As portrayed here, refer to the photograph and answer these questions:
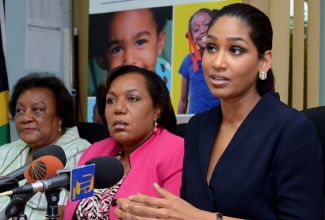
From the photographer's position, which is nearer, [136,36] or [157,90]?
[157,90]

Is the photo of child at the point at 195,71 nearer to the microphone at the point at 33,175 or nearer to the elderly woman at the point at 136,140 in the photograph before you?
the elderly woman at the point at 136,140

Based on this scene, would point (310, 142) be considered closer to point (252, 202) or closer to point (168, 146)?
point (252, 202)

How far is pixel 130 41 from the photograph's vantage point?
3.27 m

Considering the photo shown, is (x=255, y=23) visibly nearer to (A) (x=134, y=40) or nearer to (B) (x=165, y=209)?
(B) (x=165, y=209)

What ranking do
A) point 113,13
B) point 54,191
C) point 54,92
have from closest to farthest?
point 54,191, point 54,92, point 113,13

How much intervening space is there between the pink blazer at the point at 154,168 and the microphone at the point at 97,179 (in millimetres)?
598

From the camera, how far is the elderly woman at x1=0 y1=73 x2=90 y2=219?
262cm

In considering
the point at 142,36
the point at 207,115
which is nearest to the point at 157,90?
the point at 207,115

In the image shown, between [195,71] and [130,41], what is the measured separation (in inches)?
23.2

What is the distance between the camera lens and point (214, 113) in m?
1.71

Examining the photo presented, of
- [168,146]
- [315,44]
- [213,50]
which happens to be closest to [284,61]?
[315,44]

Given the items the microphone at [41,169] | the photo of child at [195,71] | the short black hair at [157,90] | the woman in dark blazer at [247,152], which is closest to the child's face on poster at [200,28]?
the photo of child at [195,71]

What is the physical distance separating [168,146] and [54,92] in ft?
3.04

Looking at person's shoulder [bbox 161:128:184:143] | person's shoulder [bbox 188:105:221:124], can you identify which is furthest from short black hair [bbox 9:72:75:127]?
person's shoulder [bbox 188:105:221:124]
